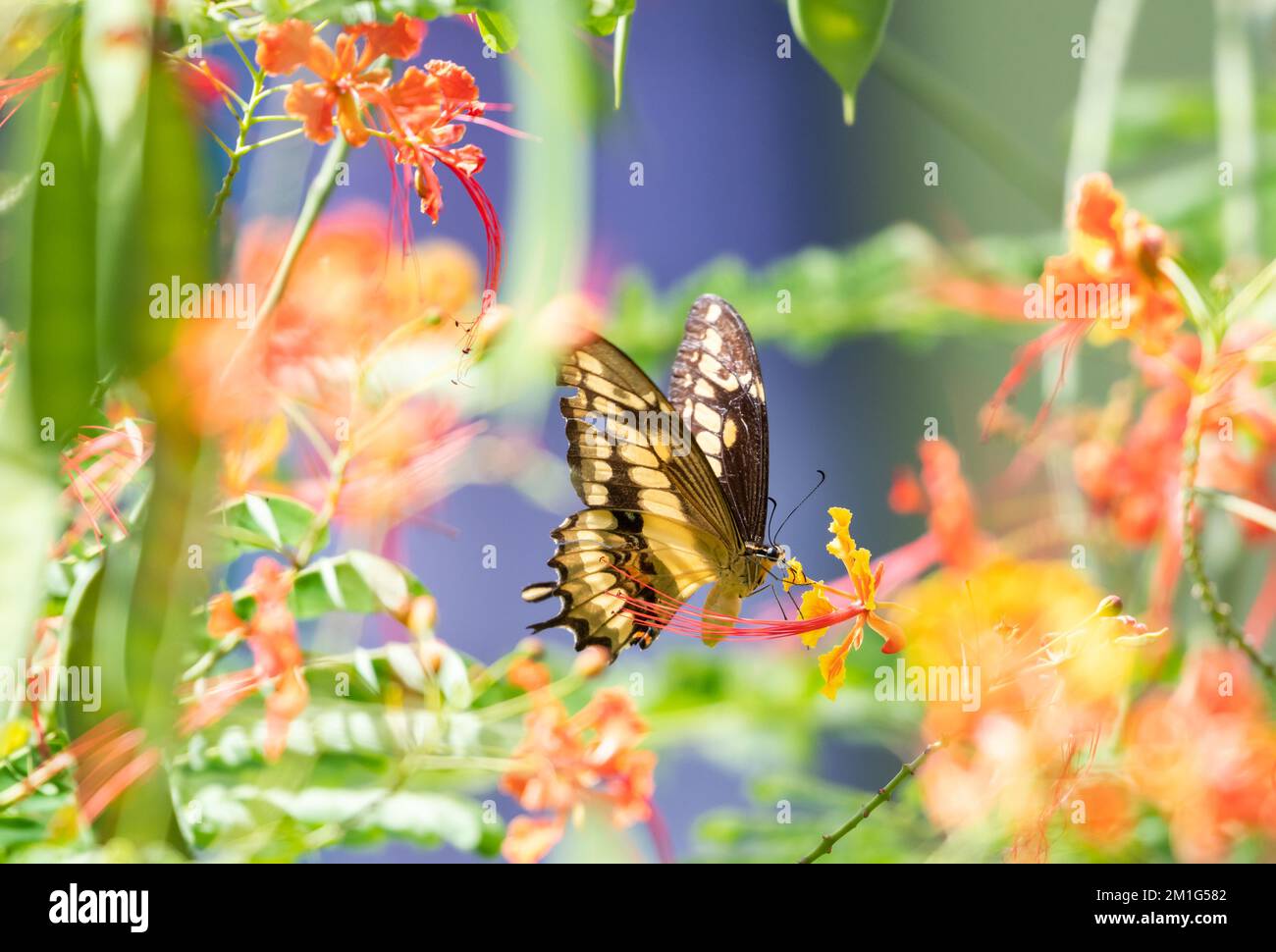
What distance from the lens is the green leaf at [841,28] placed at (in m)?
0.60

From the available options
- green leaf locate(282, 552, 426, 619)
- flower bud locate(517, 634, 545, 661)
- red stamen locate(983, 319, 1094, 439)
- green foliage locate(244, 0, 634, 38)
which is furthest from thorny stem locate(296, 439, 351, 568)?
red stamen locate(983, 319, 1094, 439)

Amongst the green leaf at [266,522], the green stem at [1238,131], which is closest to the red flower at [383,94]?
the green leaf at [266,522]

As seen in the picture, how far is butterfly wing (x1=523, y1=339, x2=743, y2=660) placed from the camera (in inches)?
30.0

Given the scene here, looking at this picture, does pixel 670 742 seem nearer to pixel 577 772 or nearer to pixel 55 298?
pixel 577 772

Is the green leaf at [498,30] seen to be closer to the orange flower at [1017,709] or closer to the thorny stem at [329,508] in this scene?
the thorny stem at [329,508]

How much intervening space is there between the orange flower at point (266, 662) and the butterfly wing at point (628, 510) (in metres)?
0.20

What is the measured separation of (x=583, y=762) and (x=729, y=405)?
0.84ft

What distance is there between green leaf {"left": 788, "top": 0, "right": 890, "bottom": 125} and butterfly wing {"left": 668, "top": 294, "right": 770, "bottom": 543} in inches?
7.8

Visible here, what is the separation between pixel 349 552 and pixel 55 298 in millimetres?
239

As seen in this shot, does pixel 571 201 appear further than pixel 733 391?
No

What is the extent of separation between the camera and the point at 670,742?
85 cm

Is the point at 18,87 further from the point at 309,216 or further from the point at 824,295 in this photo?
the point at 824,295
